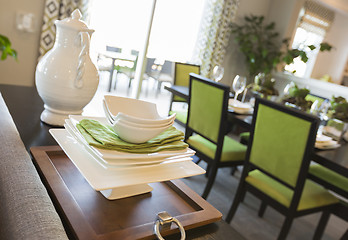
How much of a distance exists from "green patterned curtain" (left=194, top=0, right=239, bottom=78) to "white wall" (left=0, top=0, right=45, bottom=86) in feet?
7.05

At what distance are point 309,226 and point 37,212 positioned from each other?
7.55 ft

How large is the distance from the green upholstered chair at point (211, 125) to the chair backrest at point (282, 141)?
292 mm

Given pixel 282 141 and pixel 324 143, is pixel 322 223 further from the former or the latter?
pixel 282 141

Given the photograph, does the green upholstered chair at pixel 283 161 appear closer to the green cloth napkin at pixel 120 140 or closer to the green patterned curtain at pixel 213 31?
the green cloth napkin at pixel 120 140

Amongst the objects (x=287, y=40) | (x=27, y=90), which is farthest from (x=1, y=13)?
(x=287, y=40)

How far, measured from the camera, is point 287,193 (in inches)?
65.8

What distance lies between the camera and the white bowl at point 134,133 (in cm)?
52

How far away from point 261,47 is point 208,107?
9.53 ft

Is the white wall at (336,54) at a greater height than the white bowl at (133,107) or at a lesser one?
greater

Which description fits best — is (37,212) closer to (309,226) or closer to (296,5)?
(309,226)

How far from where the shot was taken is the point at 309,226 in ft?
7.32

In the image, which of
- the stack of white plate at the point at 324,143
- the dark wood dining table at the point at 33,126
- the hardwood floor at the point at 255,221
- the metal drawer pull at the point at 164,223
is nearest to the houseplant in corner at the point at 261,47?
the hardwood floor at the point at 255,221

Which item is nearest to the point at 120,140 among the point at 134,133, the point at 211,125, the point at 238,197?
the point at 134,133

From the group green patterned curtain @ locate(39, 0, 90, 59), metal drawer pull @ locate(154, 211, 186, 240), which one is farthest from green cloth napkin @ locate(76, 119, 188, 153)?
green patterned curtain @ locate(39, 0, 90, 59)
